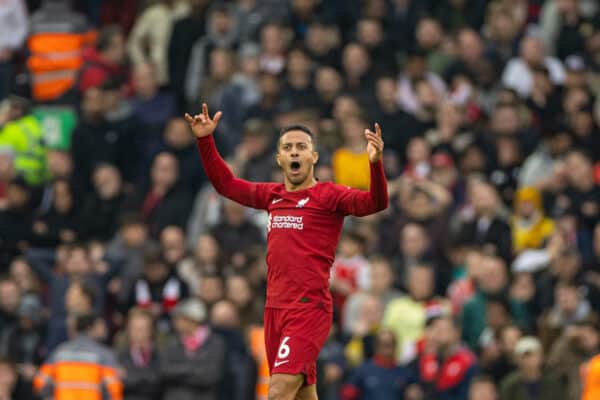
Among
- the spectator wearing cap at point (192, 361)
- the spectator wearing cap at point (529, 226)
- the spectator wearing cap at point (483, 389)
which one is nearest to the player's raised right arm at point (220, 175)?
the spectator wearing cap at point (483, 389)

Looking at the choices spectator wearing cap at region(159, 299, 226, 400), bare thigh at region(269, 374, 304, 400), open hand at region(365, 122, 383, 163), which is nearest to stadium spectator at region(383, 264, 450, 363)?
spectator wearing cap at region(159, 299, 226, 400)

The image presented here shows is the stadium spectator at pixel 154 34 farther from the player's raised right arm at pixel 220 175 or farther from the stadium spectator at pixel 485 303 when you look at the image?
the player's raised right arm at pixel 220 175

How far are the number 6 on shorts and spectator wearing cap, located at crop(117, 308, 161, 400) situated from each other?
19.3 feet

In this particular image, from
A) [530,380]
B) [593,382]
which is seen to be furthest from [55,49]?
[593,382]

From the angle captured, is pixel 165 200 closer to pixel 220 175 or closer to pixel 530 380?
pixel 530 380

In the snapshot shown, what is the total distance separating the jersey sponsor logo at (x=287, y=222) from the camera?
10602 millimetres

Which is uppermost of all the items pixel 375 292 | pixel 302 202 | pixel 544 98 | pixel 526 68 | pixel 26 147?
pixel 526 68

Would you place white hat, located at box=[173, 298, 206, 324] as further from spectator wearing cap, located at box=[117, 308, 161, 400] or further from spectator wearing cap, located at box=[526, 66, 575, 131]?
spectator wearing cap, located at box=[526, 66, 575, 131]

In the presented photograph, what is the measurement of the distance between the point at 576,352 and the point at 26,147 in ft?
23.3

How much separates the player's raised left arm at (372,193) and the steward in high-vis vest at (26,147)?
904 centimetres

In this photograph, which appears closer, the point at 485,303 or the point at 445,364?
the point at 445,364

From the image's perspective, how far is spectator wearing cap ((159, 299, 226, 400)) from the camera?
16.0m

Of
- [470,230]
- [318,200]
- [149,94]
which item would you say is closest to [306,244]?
[318,200]

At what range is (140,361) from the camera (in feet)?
53.3
